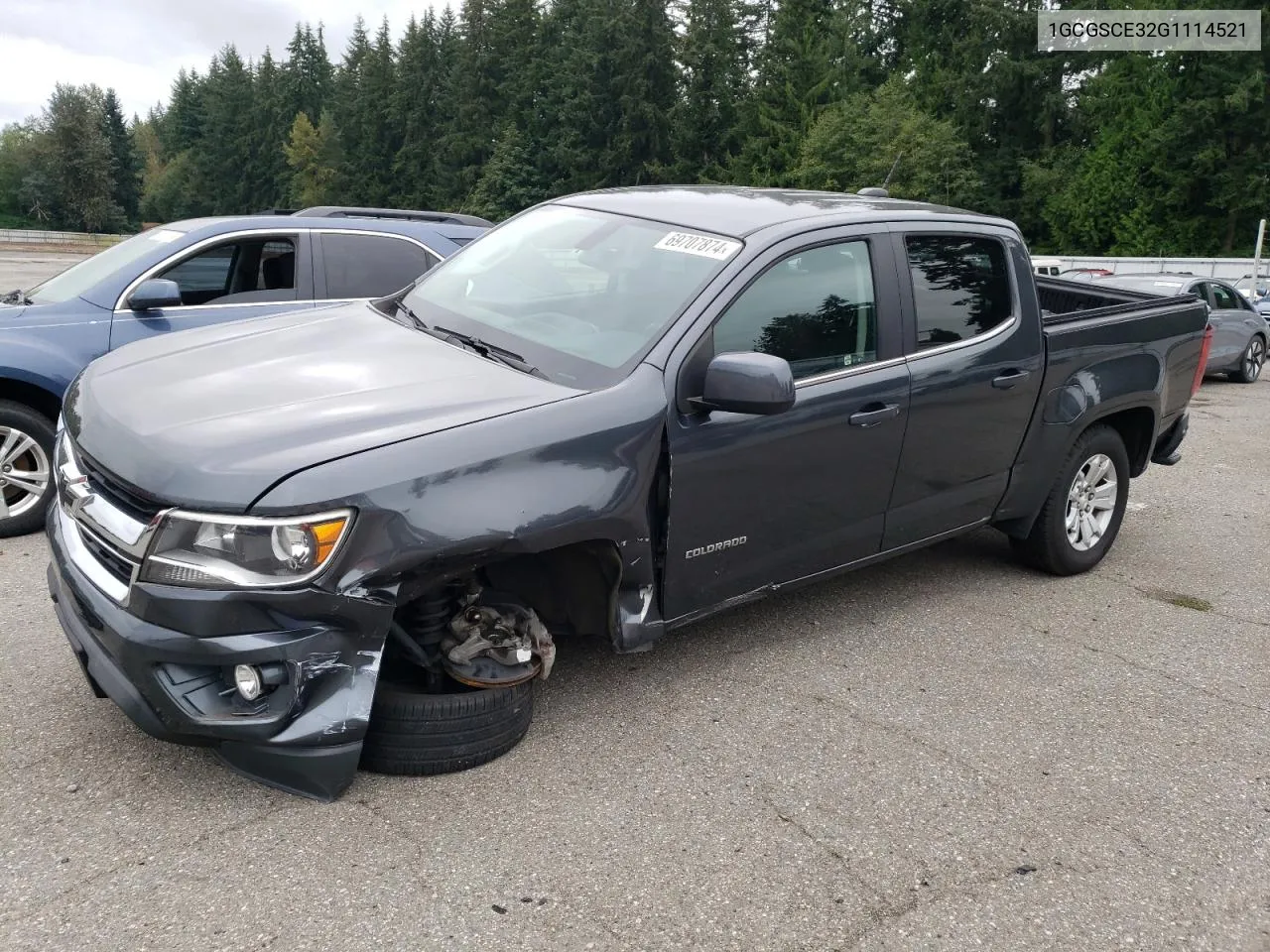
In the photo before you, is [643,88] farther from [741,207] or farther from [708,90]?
[741,207]

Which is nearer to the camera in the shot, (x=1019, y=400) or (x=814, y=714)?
(x=814, y=714)

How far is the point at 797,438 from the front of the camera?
148 inches

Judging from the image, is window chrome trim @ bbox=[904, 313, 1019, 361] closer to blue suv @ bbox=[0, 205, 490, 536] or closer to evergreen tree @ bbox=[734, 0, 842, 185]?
blue suv @ bbox=[0, 205, 490, 536]

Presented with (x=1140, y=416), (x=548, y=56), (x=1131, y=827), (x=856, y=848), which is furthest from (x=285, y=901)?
(x=548, y=56)

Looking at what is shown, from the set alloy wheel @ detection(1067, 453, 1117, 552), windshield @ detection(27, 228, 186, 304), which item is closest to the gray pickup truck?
alloy wheel @ detection(1067, 453, 1117, 552)

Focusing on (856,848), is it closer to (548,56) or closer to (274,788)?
(274,788)

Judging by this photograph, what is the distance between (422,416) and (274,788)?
1132mm

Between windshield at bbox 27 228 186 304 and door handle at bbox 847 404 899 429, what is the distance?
4023 millimetres

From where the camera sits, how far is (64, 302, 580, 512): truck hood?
9.07 feet

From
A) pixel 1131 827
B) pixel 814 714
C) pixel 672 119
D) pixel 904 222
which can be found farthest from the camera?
pixel 672 119

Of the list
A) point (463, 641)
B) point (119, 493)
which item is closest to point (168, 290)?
point (119, 493)

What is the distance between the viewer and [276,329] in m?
3.97

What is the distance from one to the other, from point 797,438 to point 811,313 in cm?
50

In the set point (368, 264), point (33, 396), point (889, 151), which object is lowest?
point (33, 396)
